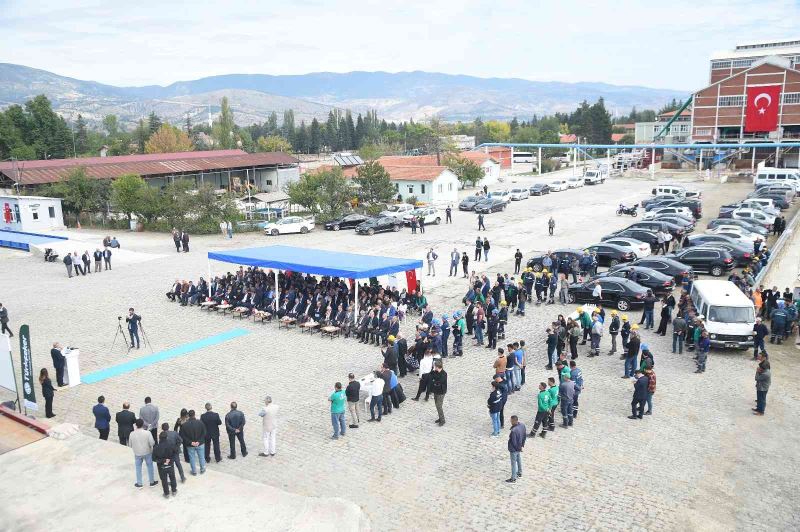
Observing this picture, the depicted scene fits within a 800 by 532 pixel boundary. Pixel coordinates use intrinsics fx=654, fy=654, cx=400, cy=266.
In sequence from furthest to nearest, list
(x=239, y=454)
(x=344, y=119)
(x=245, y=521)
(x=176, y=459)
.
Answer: (x=344, y=119) → (x=239, y=454) → (x=176, y=459) → (x=245, y=521)

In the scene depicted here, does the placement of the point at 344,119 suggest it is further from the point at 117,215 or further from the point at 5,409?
the point at 5,409

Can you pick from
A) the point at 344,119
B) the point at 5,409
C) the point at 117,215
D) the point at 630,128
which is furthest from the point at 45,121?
the point at 630,128

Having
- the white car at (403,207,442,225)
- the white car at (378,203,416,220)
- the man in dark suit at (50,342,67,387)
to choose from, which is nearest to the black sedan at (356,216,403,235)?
the white car at (378,203,416,220)

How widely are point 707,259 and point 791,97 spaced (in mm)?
57904

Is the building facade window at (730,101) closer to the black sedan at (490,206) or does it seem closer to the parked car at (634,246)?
the black sedan at (490,206)

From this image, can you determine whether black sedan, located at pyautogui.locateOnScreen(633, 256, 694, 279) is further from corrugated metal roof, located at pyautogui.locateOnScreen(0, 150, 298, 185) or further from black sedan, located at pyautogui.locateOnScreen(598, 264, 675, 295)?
corrugated metal roof, located at pyautogui.locateOnScreen(0, 150, 298, 185)

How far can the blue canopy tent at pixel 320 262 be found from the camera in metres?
20.4

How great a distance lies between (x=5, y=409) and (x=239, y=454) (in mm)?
5569

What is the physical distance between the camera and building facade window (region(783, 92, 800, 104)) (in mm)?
71438

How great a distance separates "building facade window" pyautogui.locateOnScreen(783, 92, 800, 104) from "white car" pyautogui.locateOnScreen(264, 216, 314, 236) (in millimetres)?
58859

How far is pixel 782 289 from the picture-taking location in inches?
943

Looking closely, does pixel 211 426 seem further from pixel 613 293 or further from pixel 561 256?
pixel 561 256

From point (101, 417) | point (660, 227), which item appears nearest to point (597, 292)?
point (660, 227)

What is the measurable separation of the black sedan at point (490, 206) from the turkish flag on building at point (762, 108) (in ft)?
137
